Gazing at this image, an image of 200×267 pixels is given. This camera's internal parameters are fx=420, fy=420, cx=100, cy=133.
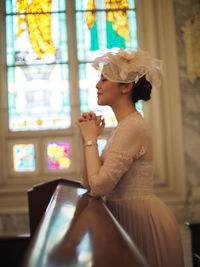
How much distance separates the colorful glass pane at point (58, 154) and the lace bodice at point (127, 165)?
390 centimetres

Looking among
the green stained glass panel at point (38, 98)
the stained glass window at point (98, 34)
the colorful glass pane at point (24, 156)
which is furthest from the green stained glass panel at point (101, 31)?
the colorful glass pane at point (24, 156)

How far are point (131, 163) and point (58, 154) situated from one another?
409 cm

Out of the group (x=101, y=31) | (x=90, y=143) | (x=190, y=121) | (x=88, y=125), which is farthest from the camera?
(x=101, y=31)

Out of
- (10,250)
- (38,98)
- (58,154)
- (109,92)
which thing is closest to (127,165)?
(109,92)

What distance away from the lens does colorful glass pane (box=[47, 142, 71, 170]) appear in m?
5.83

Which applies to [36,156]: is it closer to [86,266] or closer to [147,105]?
[147,105]

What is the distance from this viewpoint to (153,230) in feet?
5.99

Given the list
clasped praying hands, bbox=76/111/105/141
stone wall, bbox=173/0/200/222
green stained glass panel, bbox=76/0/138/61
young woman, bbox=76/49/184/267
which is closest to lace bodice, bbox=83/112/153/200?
young woman, bbox=76/49/184/267

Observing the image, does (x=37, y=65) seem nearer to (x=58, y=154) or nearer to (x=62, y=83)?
(x=62, y=83)

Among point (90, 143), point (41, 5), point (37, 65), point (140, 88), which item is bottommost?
point (90, 143)

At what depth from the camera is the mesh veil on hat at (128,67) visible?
79.6 inches

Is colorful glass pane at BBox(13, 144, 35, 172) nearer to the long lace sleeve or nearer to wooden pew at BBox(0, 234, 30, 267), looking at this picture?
wooden pew at BBox(0, 234, 30, 267)

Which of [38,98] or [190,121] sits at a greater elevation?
[38,98]

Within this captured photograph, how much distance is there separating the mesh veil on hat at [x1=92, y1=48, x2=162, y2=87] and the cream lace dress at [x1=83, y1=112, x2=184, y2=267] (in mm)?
208
